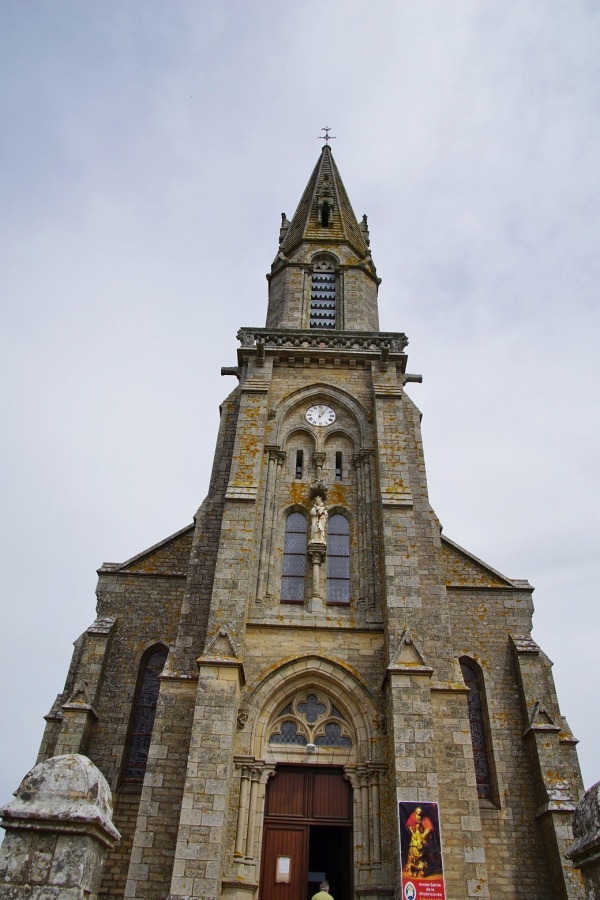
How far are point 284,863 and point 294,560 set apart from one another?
596 cm

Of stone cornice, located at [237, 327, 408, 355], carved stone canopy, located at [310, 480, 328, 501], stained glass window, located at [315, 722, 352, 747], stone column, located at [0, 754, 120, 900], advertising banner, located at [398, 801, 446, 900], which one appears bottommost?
stone column, located at [0, 754, 120, 900]

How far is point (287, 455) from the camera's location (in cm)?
1742

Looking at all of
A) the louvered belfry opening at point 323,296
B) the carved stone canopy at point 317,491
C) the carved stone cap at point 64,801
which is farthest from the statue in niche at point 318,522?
the carved stone cap at point 64,801

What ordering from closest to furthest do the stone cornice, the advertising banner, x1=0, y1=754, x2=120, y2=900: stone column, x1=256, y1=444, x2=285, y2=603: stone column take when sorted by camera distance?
1. x1=0, y1=754, x2=120, y2=900: stone column
2. the advertising banner
3. x1=256, y1=444, x2=285, y2=603: stone column
4. the stone cornice

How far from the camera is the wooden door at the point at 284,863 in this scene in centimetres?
1192

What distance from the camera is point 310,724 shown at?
13.5 metres

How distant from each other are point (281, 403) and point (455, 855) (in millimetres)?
10784

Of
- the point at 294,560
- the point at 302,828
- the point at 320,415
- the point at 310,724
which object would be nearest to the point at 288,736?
the point at 310,724

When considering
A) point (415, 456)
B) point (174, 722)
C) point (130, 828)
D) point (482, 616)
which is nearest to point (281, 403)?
point (415, 456)

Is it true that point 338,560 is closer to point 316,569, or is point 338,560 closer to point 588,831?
point 316,569

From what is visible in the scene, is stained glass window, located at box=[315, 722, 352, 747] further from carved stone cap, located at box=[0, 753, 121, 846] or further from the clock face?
carved stone cap, located at box=[0, 753, 121, 846]

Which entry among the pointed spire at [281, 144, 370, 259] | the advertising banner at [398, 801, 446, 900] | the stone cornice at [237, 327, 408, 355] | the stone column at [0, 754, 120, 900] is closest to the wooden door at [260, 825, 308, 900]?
the advertising banner at [398, 801, 446, 900]

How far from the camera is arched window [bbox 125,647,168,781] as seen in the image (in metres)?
15.0

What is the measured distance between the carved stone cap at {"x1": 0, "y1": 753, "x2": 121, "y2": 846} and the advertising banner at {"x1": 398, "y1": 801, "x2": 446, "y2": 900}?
24.0ft
